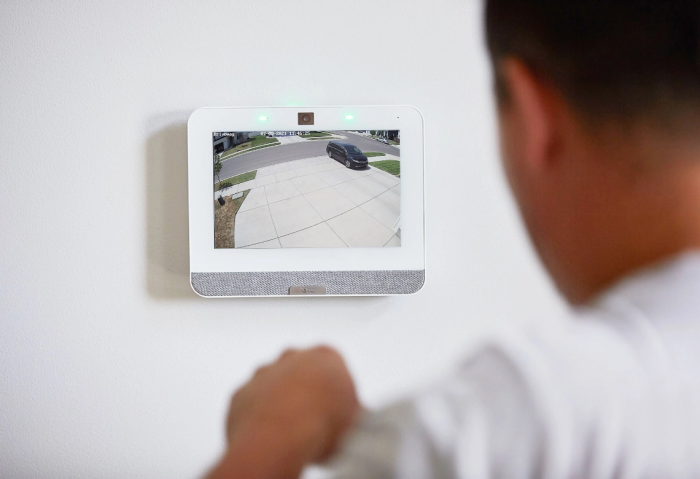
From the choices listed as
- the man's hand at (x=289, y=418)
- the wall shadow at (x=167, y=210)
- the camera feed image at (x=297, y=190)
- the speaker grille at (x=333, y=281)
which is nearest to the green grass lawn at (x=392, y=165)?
the camera feed image at (x=297, y=190)

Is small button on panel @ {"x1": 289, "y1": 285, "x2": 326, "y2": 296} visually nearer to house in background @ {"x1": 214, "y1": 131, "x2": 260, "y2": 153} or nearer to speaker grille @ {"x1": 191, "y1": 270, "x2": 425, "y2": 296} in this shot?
speaker grille @ {"x1": 191, "y1": 270, "x2": 425, "y2": 296}

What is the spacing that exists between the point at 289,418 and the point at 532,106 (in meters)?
0.10

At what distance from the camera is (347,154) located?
736 millimetres

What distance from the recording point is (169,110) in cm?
76

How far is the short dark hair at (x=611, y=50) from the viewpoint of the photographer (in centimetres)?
12

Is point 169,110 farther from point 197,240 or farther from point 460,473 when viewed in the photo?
point 460,473

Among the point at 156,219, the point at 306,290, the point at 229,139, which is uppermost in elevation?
the point at 229,139

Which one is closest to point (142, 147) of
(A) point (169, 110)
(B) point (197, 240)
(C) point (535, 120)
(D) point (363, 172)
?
(A) point (169, 110)

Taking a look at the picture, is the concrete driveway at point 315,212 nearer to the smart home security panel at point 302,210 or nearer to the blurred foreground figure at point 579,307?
the smart home security panel at point 302,210

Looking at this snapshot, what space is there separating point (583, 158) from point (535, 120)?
0.01 m

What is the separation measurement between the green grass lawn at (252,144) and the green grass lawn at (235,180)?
3cm

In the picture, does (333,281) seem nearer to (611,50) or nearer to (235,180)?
(235,180)

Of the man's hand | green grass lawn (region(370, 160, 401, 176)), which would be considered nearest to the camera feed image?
green grass lawn (region(370, 160, 401, 176))

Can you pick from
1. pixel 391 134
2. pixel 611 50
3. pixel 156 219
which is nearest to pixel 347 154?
pixel 391 134
